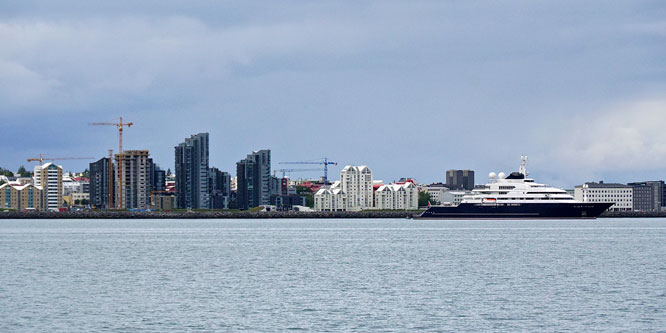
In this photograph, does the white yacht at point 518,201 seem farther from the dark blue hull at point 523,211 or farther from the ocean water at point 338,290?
the ocean water at point 338,290

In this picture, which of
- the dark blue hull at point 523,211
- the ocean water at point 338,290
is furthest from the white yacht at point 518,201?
the ocean water at point 338,290

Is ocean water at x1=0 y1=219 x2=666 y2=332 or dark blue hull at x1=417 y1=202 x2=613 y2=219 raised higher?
dark blue hull at x1=417 y1=202 x2=613 y2=219

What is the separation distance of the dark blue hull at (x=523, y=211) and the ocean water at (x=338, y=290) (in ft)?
Answer: 237

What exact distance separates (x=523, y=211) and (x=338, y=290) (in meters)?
104

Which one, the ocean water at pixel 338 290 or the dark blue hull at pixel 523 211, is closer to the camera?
the ocean water at pixel 338 290

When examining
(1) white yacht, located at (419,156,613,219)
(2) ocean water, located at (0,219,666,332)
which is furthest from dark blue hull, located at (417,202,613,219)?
(2) ocean water, located at (0,219,666,332)

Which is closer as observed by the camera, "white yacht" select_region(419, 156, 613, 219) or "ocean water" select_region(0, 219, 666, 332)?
"ocean water" select_region(0, 219, 666, 332)

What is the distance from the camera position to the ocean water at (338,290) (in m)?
33.8

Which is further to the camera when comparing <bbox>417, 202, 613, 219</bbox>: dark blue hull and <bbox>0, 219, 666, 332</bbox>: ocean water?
<bbox>417, 202, 613, 219</bbox>: dark blue hull

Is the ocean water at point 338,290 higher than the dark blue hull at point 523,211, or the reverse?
the dark blue hull at point 523,211

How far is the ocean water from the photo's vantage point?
3375 centimetres

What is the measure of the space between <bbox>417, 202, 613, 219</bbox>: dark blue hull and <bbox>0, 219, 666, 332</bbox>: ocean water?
72123mm

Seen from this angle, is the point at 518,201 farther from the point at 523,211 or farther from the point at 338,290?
the point at 338,290

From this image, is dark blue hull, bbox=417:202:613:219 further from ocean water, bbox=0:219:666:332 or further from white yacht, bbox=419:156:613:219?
ocean water, bbox=0:219:666:332
